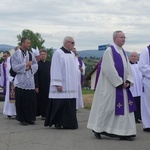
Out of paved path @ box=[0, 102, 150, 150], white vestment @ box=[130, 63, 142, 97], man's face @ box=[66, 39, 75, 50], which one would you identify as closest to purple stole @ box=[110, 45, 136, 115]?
paved path @ box=[0, 102, 150, 150]

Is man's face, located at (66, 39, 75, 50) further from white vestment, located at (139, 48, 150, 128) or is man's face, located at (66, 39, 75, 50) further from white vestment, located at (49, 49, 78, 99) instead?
white vestment, located at (139, 48, 150, 128)

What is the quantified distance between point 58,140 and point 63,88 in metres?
1.85

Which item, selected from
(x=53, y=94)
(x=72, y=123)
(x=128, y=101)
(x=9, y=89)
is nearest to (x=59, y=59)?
(x=53, y=94)

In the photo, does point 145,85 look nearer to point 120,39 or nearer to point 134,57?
point 120,39

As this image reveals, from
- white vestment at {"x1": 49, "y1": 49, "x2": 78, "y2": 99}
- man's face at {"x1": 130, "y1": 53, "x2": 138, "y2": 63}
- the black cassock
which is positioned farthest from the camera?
the black cassock

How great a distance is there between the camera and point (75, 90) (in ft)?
34.0

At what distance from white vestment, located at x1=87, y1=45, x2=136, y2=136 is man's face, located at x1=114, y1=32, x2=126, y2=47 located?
0.79 feet

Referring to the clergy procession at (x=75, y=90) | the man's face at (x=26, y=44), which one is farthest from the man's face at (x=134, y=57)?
the man's face at (x=26, y=44)

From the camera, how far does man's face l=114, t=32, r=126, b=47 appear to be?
349 inches

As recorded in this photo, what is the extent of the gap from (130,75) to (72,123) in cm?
201

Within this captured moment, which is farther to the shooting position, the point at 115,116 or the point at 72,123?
the point at 72,123

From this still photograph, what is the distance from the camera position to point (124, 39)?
8.95 meters

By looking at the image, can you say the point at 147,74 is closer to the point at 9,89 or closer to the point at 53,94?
the point at 53,94

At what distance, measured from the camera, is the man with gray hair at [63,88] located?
10.2 meters
